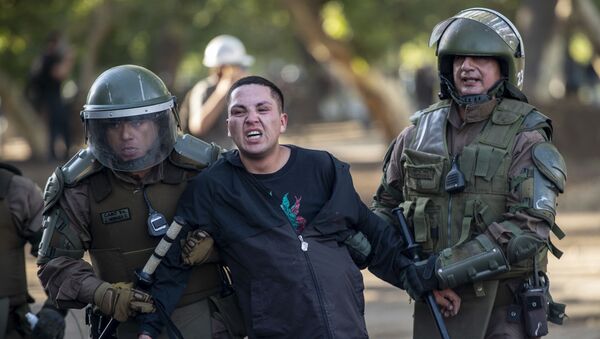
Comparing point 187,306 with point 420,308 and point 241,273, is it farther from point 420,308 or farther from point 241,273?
point 420,308

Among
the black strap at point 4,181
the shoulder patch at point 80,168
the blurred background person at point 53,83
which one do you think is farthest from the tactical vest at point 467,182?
the blurred background person at point 53,83

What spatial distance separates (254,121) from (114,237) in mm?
744

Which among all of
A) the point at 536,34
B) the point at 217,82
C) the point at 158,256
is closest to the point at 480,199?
the point at 158,256

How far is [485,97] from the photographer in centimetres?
536

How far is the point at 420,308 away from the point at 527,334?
47cm

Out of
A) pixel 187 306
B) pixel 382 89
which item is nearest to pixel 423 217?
pixel 187 306

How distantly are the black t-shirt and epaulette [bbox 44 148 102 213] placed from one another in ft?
2.23

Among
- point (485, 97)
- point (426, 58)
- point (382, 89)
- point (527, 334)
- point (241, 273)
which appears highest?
point (485, 97)

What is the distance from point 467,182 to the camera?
530cm

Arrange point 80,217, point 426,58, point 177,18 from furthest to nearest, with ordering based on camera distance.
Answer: point 426,58 < point 177,18 < point 80,217

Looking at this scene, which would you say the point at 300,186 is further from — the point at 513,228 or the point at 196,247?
the point at 513,228

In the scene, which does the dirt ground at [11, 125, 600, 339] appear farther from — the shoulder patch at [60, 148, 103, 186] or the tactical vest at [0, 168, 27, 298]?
the shoulder patch at [60, 148, 103, 186]

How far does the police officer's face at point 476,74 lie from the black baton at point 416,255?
1.84 ft

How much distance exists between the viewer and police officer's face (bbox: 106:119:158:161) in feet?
17.2
